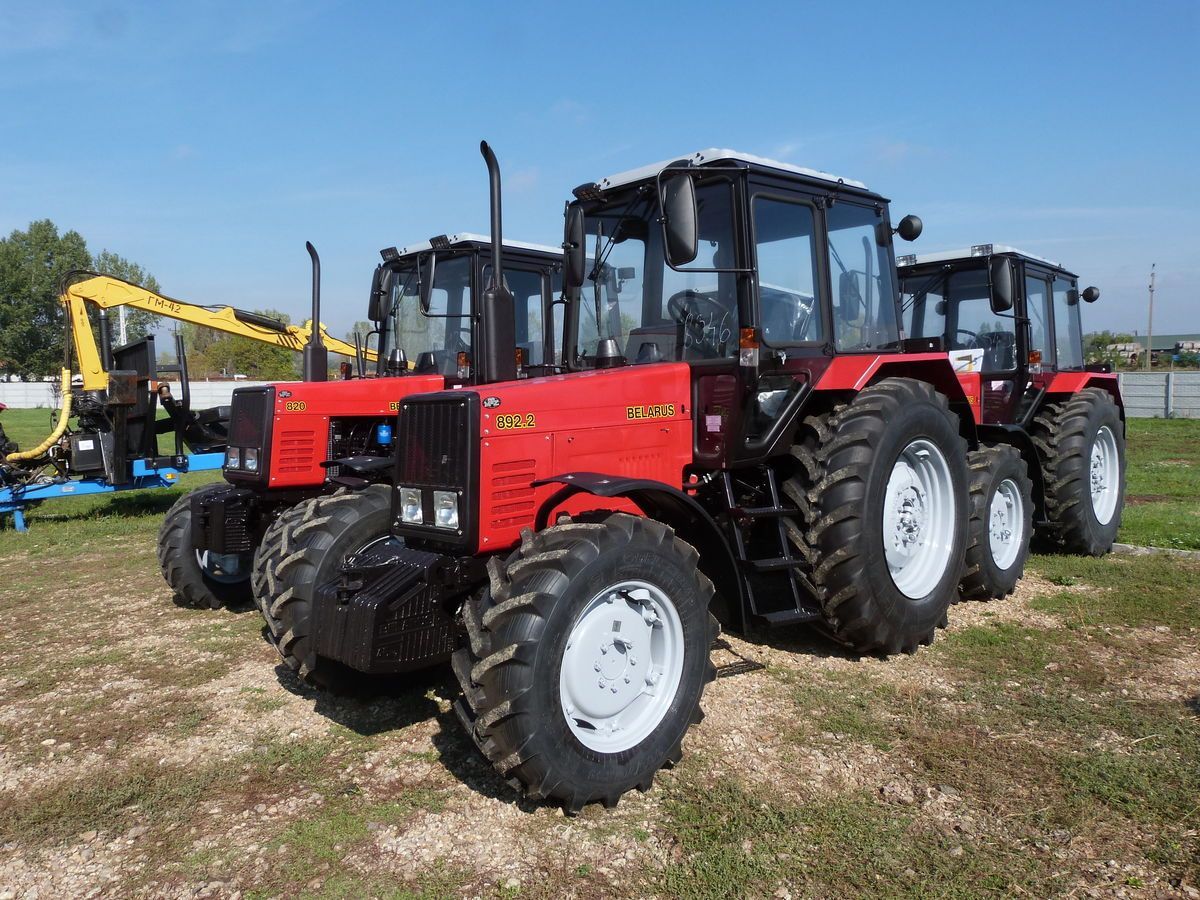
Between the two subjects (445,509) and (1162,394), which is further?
(1162,394)

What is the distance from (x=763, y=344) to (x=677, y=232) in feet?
3.52

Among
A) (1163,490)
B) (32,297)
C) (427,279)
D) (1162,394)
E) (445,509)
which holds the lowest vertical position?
(1163,490)

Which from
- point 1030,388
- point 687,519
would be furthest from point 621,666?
point 1030,388

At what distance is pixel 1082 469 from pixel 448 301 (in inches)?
215

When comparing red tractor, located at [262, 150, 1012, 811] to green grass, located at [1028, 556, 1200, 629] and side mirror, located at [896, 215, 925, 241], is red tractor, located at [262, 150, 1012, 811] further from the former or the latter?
green grass, located at [1028, 556, 1200, 629]

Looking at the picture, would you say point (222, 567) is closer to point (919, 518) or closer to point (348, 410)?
point (348, 410)

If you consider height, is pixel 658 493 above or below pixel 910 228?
below

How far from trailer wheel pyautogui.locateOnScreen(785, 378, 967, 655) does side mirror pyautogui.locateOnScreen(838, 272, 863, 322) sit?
46 centimetres

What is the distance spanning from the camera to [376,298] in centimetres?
789

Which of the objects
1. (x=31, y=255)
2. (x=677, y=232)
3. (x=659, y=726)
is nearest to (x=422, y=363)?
(x=677, y=232)

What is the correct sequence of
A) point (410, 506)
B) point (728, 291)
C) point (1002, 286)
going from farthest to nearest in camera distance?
point (1002, 286) → point (728, 291) → point (410, 506)

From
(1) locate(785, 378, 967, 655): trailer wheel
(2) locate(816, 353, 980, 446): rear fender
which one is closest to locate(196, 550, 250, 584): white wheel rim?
(1) locate(785, 378, 967, 655): trailer wheel

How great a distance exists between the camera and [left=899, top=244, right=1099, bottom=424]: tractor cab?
7781 mm

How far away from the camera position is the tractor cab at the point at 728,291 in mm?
4656
